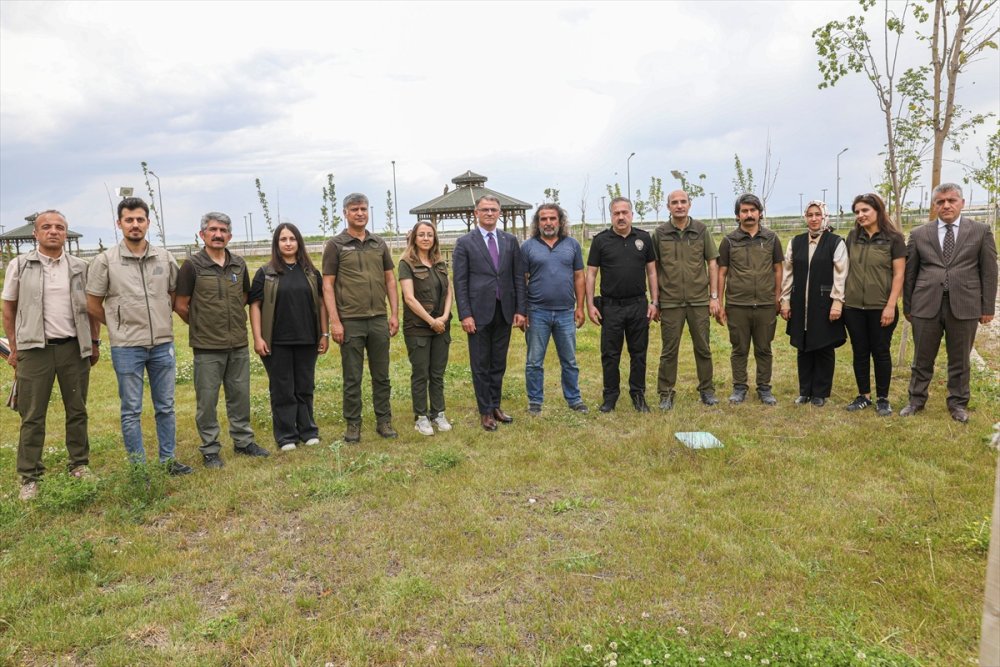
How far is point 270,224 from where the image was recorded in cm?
4831

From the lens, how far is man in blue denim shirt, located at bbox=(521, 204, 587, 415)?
721 cm

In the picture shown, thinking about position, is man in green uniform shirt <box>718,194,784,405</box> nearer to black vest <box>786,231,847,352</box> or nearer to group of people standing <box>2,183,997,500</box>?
group of people standing <box>2,183,997,500</box>

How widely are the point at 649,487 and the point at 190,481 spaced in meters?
3.82

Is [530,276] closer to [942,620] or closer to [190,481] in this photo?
[190,481]

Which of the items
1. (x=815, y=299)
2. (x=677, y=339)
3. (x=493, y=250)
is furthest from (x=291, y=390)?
(x=815, y=299)

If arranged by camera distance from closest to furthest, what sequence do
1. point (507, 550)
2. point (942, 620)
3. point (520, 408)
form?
point (942, 620) < point (507, 550) < point (520, 408)

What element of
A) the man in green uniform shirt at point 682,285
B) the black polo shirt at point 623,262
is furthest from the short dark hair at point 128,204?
the man in green uniform shirt at point 682,285

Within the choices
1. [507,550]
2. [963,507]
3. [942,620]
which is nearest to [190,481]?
[507,550]

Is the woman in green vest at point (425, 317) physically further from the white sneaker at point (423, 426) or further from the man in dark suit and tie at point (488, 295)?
the man in dark suit and tie at point (488, 295)

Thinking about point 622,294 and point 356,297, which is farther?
point 622,294

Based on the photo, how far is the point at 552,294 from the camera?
7234mm

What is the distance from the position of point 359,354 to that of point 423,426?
3.28 ft

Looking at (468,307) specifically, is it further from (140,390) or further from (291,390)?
(140,390)

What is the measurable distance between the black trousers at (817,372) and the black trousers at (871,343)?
0.95 ft
